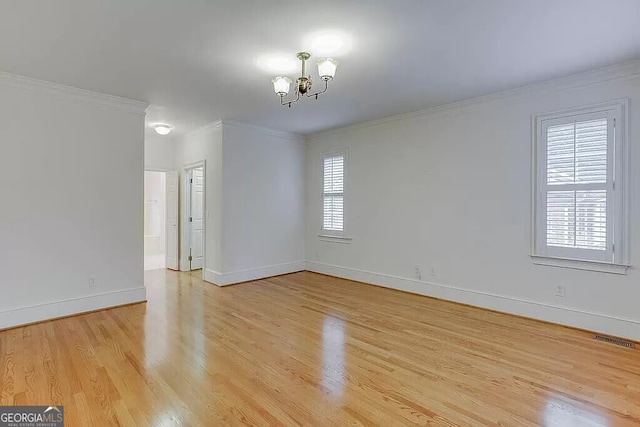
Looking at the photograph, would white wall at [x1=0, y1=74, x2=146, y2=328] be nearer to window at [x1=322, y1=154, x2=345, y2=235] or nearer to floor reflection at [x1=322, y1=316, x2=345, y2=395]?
floor reflection at [x1=322, y1=316, x2=345, y2=395]

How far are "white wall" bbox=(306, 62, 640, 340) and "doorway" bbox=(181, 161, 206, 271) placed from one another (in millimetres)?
2850

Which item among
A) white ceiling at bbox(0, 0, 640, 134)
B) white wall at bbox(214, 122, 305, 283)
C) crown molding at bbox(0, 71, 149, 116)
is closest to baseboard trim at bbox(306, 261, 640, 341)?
white wall at bbox(214, 122, 305, 283)

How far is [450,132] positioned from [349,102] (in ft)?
4.78

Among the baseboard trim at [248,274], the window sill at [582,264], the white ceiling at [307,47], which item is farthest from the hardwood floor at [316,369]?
the white ceiling at [307,47]

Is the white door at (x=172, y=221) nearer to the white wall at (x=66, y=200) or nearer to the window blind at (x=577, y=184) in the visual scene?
the white wall at (x=66, y=200)

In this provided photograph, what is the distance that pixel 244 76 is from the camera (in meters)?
3.58

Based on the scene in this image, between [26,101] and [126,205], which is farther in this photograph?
[126,205]

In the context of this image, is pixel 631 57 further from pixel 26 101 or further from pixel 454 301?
pixel 26 101

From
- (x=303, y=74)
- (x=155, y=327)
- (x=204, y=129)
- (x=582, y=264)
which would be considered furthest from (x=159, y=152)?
(x=582, y=264)

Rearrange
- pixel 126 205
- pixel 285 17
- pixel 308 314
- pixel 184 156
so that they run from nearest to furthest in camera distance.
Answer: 1. pixel 285 17
2. pixel 308 314
3. pixel 126 205
4. pixel 184 156

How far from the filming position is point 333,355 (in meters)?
2.93

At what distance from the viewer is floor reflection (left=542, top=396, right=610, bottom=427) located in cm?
202

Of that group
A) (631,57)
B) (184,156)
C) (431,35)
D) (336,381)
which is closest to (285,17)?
(431,35)

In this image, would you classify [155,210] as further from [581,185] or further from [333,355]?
[581,185]
